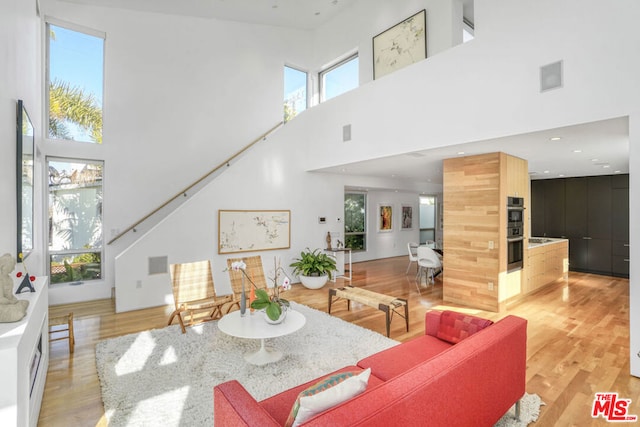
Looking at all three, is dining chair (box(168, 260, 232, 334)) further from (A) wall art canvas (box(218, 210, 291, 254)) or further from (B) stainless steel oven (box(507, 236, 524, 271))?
(B) stainless steel oven (box(507, 236, 524, 271))

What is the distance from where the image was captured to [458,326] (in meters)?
2.74

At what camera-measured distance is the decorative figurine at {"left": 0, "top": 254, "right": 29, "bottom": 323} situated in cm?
194

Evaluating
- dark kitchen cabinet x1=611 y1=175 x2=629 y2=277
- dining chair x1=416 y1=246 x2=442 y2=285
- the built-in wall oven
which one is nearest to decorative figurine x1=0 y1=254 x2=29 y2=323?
the built-in wall oven

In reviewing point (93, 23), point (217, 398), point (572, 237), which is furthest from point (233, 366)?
point (572, 237)

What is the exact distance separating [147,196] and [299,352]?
4850 mm

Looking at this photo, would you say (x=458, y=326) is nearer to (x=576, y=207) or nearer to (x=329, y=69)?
(x=329, y=69)

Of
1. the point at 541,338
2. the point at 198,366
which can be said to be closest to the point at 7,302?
the point at 198,366

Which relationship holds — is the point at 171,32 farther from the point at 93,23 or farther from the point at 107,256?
the point at 107,256

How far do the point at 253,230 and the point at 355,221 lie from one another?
14.2 feet

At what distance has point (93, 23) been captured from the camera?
6.00 metres

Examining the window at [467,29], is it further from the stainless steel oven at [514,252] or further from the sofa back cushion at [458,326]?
the sofa back cushion at [458,326]

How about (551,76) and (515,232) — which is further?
(515,232)

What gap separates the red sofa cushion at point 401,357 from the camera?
235 cm

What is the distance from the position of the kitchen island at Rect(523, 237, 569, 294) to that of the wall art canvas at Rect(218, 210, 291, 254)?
4.88 m
